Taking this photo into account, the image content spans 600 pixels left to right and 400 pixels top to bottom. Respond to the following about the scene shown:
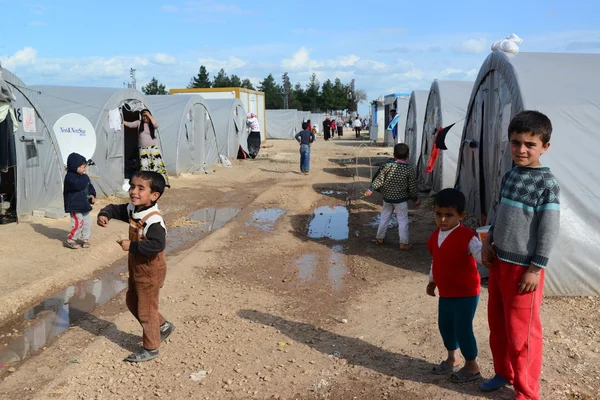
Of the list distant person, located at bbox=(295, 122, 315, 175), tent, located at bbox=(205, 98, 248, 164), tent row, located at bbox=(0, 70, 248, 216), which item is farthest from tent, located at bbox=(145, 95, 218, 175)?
distant person, located at bbox=(295, 122, 315, 175)

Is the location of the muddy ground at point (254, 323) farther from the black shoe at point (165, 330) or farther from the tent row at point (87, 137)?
the tent row at point (87, 137)

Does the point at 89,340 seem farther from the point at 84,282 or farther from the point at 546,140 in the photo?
the point at 546,140

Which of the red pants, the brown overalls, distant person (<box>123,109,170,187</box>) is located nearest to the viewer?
the red pants

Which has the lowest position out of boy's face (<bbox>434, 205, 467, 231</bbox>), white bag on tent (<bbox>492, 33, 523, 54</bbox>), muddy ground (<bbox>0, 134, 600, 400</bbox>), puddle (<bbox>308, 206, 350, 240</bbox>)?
muddy ground (<bbox>0, 134, 600, 400</bbox>)

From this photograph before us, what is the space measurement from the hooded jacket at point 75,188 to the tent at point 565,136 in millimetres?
5758

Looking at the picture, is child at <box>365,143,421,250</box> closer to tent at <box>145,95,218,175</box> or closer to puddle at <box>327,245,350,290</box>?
puddle at <box>327,245,350,290</box>

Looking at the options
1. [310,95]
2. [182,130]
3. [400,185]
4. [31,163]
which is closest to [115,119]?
[31,163]

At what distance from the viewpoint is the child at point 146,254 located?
13.5 ft

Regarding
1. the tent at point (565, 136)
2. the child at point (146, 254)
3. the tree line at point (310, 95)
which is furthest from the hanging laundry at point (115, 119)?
the tree line at point (310, 95)

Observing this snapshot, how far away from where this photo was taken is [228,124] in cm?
2164

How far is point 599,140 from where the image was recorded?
235 inches

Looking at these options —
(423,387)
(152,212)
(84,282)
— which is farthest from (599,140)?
(84,282)

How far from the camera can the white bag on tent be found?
277 inches

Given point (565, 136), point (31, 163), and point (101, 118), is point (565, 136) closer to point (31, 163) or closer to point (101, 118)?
point (31, 163)
